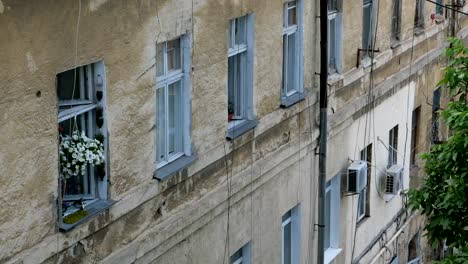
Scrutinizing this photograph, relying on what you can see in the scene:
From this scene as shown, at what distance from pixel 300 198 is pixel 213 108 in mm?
3415

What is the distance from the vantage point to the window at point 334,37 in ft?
54.5

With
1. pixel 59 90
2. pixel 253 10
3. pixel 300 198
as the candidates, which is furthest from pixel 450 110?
pixel 59 90

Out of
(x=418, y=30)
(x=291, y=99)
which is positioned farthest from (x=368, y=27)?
(x=291, y=99)

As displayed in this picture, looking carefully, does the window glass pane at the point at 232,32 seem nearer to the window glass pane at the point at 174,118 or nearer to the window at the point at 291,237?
the window glass pane at the point at 174,118

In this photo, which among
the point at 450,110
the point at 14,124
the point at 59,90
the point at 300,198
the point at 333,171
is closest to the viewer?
the point at 14,124

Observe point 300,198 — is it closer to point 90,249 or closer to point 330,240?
point 330,240

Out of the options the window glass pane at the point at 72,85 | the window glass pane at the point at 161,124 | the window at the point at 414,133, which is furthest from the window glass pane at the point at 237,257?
the window at the point at 414,133

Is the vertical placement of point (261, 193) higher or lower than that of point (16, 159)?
lower

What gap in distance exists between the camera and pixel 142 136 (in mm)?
11258

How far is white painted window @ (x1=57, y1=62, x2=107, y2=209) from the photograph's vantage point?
10.1 meters

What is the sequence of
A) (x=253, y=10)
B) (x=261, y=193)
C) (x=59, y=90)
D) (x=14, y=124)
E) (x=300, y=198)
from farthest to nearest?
(x=300, y=198) < (x=261, y=193) < (x=253, y=10) < (x=59, y=90) < (x=14, y=124)

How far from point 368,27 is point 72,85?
9.03 m

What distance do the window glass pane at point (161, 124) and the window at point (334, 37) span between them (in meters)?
5.16

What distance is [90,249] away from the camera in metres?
10.5
